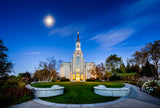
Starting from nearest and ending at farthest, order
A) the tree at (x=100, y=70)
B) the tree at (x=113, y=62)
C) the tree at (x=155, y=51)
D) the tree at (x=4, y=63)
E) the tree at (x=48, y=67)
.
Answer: the tree at (x=4, y=63) → the tree at (x=155, y=51) → the tree at (x=48, y=67) → the tree at (x=100, y=70) → the tree at (x=113, y=62)


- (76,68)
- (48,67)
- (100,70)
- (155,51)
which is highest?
(155,51)

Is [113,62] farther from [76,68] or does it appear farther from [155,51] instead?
[155,51]

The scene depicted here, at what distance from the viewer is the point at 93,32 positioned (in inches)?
766

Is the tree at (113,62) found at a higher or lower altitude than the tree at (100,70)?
higher

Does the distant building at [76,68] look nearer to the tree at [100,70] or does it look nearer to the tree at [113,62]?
the tree at [100,70]

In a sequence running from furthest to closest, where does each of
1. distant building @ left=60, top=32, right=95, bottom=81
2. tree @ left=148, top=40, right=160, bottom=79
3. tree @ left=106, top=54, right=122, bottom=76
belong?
distant building @ left=60, top=32, right=95, bottom=81, tree @ left=106, top=54, right=122, bottom=76, tree @ left=148, top=40, right=160, bottom=79

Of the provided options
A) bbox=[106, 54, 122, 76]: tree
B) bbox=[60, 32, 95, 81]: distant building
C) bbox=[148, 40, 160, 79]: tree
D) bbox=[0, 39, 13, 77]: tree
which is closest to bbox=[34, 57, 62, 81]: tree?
bbox=[60, 32, 95, 81]: distant building

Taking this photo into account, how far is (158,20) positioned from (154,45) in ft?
29.5

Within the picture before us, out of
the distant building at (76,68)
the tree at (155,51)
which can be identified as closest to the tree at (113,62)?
the distant building at (76,68)

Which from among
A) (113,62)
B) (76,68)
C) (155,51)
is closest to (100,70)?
(113,62)

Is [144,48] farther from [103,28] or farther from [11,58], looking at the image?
[11,58]

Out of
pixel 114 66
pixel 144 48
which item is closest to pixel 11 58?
pixel 144 48

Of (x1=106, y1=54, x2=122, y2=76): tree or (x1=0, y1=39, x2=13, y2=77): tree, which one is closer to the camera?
(x1=0, y1=39, x2=13, y2=77): tree

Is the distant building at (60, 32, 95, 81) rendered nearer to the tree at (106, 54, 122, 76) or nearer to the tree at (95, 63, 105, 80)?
the tree at (95, 63, 105, 80)
